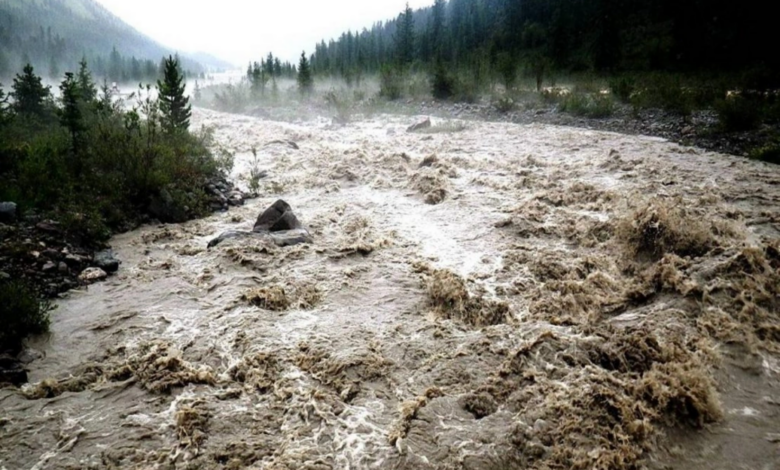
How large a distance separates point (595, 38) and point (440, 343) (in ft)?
134

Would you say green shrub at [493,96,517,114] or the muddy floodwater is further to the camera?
green shrub at [493,96,517,114]

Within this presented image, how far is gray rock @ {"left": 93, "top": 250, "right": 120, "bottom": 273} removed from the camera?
7.48 metres

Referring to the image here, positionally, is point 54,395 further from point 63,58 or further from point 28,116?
point 63,58

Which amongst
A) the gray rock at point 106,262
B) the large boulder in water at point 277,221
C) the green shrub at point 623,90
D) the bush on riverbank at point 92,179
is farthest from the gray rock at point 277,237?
the green shrub at point 623,90

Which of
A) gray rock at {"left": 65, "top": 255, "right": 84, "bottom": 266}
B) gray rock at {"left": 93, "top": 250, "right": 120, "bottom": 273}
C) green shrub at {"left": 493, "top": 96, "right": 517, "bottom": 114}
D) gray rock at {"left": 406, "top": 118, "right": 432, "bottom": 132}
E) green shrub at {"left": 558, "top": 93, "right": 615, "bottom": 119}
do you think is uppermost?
green shrub at {"left": 493, "top": 96, "right": 517, "bottom": 114}

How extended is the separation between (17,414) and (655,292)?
8038 mm

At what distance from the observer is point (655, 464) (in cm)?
369

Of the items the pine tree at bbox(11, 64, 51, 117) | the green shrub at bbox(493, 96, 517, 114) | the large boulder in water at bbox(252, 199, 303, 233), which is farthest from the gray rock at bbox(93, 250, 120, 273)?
the green shrub at bbox(493, 96, 517, 114)

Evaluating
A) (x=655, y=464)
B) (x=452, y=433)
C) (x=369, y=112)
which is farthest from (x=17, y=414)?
(x=369, y=112)

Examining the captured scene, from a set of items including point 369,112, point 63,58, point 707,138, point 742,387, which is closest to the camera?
point 742,387

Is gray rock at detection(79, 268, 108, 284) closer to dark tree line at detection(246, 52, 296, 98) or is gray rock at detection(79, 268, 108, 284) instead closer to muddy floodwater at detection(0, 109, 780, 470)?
muddy floodwater at detection(0, 109, 780, 470)

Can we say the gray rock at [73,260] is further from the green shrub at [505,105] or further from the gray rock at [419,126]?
the green shrub at [505,105]

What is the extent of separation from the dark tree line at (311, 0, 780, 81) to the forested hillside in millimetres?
54815

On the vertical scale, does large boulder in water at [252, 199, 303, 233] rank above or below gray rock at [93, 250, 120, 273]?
above
